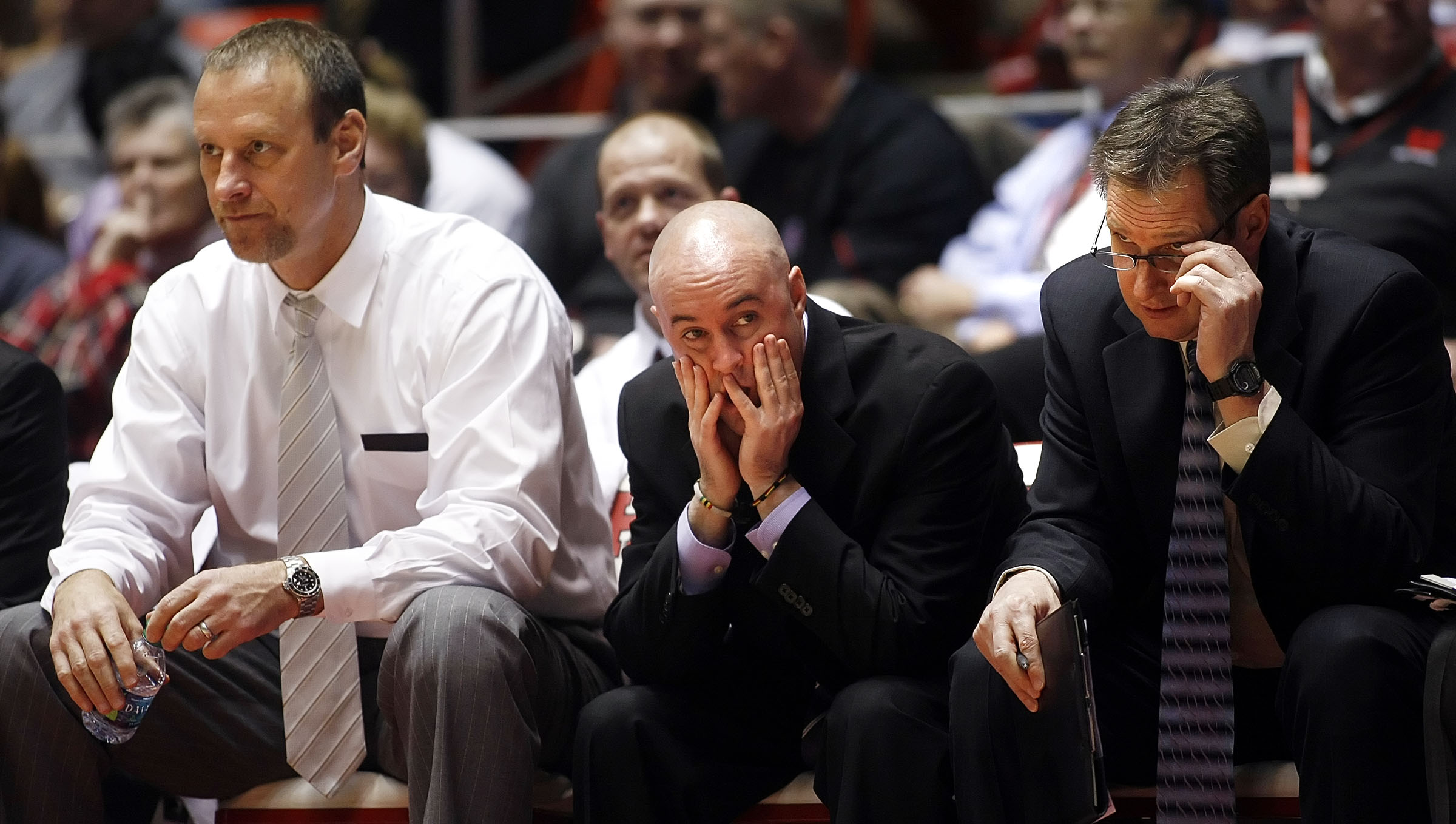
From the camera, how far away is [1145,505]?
2.66m

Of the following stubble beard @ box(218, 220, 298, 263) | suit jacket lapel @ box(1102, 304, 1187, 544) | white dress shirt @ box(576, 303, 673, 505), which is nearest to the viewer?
suit jacket lapel @ box(1102, 304, 1187, 544)

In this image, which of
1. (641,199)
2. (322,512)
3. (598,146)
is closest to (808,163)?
(598,146)

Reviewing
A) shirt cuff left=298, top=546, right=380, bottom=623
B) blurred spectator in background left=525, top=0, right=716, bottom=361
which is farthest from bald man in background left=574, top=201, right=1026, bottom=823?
blurred spectator in background left=525, top=0, right=716, bottom=361

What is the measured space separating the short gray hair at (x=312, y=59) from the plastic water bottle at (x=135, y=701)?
36.3 inches

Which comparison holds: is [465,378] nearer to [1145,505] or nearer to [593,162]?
[1145,505]

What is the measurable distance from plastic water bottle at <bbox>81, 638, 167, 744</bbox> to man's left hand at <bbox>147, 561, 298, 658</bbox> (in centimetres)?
6

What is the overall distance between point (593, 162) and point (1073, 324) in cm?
266

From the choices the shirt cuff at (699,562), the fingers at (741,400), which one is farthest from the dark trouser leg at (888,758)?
the fingers at (741,400)

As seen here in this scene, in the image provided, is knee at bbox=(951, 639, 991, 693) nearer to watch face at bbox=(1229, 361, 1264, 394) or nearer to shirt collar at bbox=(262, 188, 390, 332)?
watch face at bbox=(1229, 361, 1264, 394)

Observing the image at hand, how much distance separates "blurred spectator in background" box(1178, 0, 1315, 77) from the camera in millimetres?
4930

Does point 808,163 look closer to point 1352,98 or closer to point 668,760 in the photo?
point 1352,98

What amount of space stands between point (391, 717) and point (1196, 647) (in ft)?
4.12

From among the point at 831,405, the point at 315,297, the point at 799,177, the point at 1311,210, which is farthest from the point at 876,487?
the point at 799,177

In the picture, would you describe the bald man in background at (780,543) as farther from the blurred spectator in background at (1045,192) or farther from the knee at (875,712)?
the blurred spectator in background at (1045,192)
